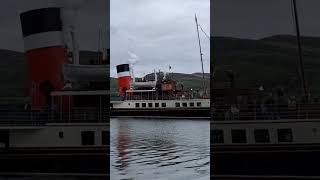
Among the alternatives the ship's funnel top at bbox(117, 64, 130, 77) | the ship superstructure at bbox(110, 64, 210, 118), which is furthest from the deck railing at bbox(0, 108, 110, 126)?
the ship's funnel top at bbox(117, 64, 130, 77)

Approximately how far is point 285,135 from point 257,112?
1.63ft

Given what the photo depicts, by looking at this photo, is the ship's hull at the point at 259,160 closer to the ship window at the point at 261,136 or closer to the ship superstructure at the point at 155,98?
the ship window at the point at 261,136

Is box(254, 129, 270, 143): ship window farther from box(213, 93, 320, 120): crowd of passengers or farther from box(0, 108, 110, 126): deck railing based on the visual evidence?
box(0, 108, 110, 126): deck railing

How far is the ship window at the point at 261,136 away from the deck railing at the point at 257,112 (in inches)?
7.1

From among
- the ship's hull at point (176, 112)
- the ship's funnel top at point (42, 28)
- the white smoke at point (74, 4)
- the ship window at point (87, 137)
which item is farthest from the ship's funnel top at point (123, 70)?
the ship window at point (87, 137)

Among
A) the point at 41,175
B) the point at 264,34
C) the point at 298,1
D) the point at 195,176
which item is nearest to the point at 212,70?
the point at 264,34

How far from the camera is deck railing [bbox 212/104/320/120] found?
7.21m

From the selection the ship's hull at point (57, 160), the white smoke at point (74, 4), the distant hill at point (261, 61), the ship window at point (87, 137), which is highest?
the white smoke at point (74, 4)

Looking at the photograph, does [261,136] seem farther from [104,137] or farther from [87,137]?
[87,137]

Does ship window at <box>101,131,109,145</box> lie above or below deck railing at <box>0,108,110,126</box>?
below

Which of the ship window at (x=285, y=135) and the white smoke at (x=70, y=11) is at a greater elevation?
the white smoke at (x=70, y=11)

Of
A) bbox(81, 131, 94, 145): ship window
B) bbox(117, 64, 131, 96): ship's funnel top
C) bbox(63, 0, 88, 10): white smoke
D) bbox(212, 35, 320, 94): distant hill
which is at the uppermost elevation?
bbox(117, 64, 131, 96): ship's funnel top

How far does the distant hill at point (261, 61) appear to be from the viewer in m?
7.24

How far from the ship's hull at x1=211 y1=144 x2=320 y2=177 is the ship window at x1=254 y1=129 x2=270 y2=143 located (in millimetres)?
87
